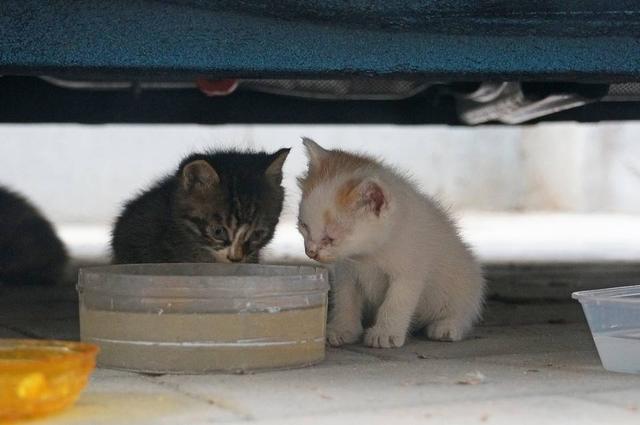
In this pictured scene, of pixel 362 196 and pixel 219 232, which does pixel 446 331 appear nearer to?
pixel 362 196

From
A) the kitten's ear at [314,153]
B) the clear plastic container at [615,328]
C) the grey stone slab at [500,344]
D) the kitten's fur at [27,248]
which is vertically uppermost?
the kitten's ear at [314,153]

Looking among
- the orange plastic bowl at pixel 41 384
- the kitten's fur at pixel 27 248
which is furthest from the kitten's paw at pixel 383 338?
the kitten's fur at pixel 27 248

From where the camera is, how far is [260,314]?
2.17m

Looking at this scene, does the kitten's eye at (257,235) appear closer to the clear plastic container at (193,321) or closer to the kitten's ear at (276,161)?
the kitten's ear at (276,161)

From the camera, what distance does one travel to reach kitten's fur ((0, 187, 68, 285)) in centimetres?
392

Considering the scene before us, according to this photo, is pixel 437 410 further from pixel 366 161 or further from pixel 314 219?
pixel 366 161

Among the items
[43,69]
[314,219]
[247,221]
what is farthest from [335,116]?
[43,69]

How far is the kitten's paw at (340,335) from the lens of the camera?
8.73 feet

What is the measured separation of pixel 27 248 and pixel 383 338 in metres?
1.83

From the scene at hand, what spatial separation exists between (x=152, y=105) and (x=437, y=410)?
2.55 metres

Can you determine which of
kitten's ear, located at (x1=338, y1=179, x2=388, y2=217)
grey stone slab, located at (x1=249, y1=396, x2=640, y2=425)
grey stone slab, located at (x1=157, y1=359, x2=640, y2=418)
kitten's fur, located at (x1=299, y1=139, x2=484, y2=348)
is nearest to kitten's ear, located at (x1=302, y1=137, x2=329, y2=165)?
kitten's fur, located at (x1=299, y1=139, x2=484, y2=348)

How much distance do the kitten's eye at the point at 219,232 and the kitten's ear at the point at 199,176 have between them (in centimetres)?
12

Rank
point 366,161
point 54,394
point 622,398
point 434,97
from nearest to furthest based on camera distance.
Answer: point 54,394 < point 622,398 < point 366,161 < point 434,97

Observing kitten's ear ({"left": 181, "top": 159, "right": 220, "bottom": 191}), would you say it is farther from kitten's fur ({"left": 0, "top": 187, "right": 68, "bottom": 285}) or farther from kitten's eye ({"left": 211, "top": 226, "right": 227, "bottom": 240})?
kitten's fur ({"left": 0, "top": 187, "right": 68, "bottom": 285})
